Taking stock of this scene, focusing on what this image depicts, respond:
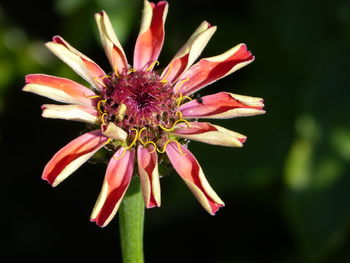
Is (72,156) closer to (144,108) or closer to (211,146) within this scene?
(144,108)


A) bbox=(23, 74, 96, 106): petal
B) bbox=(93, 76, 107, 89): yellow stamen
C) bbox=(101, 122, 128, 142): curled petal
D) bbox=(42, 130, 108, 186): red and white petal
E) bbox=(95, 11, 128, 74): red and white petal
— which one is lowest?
bbox=(42, 130, 108, 186): red and white petal

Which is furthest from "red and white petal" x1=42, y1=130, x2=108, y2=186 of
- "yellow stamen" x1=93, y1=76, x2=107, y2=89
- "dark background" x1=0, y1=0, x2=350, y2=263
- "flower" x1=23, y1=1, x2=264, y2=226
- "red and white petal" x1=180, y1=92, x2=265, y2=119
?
"dark background" x1=0, y1=0, x2=350, y2=263

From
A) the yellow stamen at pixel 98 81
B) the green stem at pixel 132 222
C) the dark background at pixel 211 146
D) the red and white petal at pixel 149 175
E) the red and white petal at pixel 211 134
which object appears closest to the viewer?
the red and white petal at pixel 149 175

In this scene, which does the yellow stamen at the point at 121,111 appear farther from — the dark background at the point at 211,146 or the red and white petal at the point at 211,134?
the dark background at the point at 211,146

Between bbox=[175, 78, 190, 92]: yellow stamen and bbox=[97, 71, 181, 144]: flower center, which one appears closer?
bbox=[97, 71, 181, 144]: flower center

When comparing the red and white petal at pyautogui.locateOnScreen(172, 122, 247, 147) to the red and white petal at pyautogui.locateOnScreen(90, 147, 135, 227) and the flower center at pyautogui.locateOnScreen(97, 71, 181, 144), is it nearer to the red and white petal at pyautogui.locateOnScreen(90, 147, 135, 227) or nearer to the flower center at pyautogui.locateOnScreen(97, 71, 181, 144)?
the flower center at pyautogui.locateOnScreen(97, 71, 181, 144)

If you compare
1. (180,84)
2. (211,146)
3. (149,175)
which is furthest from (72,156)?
(211,146)

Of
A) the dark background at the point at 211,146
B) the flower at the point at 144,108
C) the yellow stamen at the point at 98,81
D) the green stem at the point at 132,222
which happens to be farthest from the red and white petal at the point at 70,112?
the dark background at the point at 211,146
